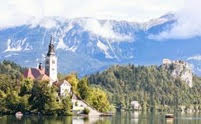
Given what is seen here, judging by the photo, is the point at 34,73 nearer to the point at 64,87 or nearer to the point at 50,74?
the point at 50,74

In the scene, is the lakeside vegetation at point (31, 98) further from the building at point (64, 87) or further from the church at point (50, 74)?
the church at point (50, 74)

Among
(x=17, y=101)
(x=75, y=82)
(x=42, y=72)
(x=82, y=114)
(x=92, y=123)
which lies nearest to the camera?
(x=92, y=123)

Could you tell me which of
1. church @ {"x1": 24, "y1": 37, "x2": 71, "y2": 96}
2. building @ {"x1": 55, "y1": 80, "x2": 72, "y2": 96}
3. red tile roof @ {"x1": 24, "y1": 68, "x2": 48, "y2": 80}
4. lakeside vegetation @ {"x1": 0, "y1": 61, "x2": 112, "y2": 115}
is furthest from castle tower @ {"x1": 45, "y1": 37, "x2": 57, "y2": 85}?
lakeside vegetation @ {"x1": 0, "y1": 61, "x2": 112, "y2": 115}

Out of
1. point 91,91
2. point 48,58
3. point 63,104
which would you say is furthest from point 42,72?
point 63,104

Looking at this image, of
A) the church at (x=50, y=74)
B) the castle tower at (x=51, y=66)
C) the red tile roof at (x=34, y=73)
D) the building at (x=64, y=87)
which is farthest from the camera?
the castle tower at (x=51, y=66)

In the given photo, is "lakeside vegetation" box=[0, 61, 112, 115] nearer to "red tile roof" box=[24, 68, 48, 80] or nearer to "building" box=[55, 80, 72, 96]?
"building" box=[55, 80, 72, 96]

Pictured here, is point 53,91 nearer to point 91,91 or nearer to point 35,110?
point 35,110

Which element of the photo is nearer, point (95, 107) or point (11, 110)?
point (11, 110)

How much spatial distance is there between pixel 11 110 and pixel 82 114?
1886 cm

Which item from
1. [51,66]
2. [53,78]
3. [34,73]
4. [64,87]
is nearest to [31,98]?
[64,87]

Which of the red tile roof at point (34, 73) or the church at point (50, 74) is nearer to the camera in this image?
the church at point (50, 74)

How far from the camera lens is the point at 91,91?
518ft

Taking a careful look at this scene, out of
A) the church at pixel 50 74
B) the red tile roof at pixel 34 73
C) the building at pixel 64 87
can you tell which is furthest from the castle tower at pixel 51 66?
the building at pixel 64 87

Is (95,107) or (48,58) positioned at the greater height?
(48,58)
